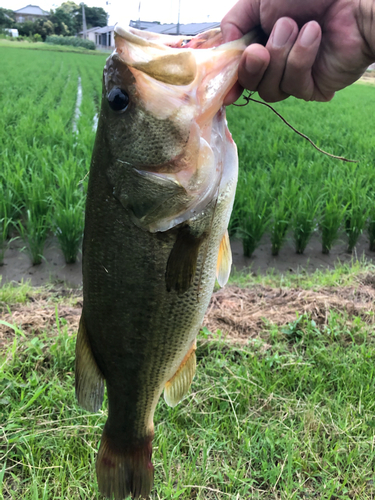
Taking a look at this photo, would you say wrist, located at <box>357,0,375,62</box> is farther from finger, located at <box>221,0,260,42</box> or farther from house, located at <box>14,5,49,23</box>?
house, located at <box>14,5,49,23</box>

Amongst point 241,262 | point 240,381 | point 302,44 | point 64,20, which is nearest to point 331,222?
point 241,262

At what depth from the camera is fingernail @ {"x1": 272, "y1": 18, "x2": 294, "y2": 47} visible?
3.83ft

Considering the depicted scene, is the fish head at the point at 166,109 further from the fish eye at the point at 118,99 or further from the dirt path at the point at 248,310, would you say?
the dirt path at the point at 248,310

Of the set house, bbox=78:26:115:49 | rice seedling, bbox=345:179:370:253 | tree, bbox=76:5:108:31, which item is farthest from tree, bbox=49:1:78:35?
rice seedling, bbox=345:179:370:253

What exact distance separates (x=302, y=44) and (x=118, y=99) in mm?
600

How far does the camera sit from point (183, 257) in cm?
116

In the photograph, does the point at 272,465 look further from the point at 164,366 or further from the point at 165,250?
the point at 165,250

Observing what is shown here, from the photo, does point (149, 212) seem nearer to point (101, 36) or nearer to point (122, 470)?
point (122, 470)

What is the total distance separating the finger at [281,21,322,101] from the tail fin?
54.7 inches

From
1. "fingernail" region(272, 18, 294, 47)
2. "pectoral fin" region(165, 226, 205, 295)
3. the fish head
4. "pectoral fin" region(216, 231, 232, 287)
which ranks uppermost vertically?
"fingernail" region(272, 18, 294, 47)

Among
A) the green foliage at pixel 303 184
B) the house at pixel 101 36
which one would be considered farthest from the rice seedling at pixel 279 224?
the house at pixel 101 36

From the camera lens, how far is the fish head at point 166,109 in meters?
1.06

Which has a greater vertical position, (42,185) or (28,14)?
(28,14)

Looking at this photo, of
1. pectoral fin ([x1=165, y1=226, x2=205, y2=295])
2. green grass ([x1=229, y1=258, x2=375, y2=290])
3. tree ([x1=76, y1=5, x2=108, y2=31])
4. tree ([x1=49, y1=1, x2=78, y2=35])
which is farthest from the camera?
tree ([x1=76, y1=5, x2=108, y2=31])
